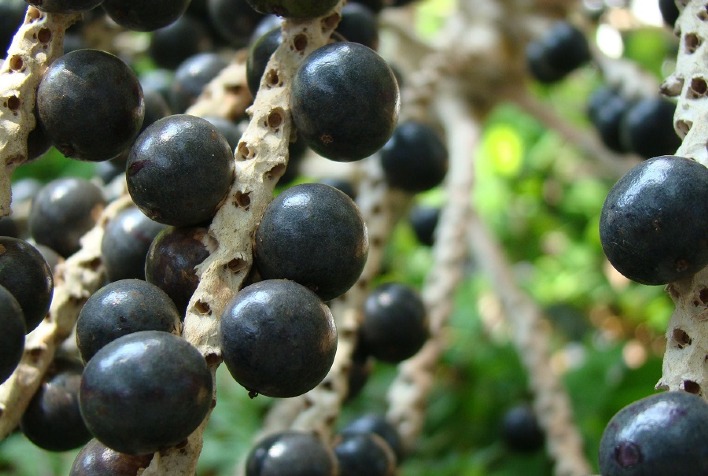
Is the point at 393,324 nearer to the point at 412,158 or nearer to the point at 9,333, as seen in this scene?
the point at 412,158

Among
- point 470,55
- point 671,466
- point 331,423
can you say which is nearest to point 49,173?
point 470,55

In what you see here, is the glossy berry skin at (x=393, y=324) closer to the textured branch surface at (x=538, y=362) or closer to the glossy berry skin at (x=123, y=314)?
the textured branch surface at (x=538, y=362)

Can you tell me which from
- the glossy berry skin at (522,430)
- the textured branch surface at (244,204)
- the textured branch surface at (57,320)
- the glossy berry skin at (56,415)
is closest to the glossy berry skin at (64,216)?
the textured branch surface at (57,320)

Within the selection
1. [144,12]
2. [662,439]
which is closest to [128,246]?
[144,12]

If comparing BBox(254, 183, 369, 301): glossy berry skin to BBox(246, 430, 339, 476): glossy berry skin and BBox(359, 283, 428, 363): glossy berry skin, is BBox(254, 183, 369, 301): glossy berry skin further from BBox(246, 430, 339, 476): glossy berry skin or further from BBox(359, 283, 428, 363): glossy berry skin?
BBox(359, 283, 428, 363): glossy berry skin

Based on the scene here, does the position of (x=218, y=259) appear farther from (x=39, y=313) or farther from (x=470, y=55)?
(x=470, y=55)

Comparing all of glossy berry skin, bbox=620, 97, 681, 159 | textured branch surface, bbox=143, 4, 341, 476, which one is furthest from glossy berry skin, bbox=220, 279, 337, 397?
glossy berry skin, bbox=620, 97, 681, 159
